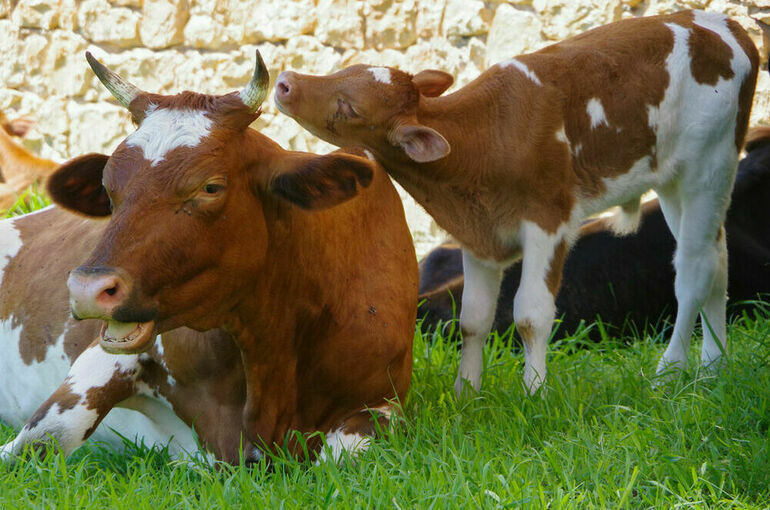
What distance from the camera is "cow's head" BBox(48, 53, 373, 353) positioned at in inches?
118

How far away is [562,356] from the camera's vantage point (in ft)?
17.9

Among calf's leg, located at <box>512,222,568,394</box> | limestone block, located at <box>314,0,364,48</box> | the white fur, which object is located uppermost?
calf's leg, located at <box>512,222,568,394</box>

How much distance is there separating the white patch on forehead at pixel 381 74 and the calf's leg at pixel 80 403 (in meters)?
1.49

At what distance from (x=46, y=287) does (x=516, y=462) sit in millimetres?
2538

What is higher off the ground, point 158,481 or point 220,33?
point 158,481

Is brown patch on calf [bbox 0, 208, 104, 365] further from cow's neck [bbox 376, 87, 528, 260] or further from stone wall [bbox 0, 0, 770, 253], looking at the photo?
stone wall [bbox 0, 0, 770, 253]

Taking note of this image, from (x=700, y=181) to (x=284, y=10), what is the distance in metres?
6.35

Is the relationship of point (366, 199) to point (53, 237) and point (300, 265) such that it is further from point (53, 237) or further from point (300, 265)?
point (53, 237)

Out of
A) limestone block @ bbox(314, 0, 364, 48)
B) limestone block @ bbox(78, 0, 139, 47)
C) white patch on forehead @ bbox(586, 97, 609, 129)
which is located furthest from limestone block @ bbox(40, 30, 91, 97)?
white patch on forehead @ bbox(586, 97, 609, 129)

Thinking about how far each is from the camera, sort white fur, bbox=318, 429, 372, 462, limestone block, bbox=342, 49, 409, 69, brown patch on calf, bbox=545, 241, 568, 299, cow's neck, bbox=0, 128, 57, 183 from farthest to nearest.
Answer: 1. limestone block, bbox=342, 49, 409, 69
2. cow's neck, bbox=0, 128, 57, 183
3. brown patch on calf, bbox=545, 241, 568, 299
4. white fur, bbox=318, 429, 372, 462

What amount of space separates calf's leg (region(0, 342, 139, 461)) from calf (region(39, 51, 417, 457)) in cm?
27

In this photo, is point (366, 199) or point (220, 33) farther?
point (220, 33)

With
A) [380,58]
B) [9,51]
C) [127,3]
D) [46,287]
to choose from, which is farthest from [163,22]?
[46,287]

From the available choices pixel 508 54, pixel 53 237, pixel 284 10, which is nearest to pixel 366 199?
pixel 53 237
